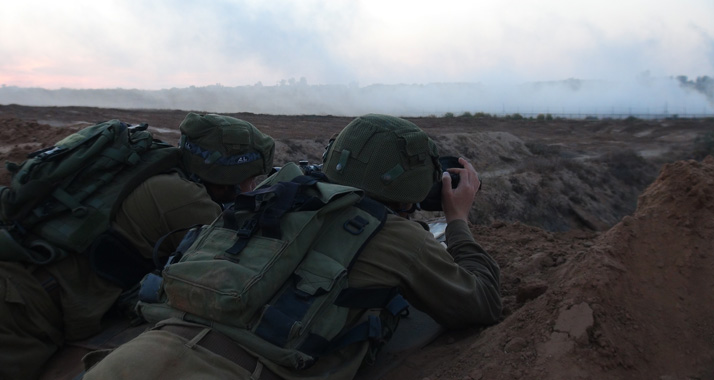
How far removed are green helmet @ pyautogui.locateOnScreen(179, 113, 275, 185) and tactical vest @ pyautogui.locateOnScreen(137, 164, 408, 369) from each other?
135cm

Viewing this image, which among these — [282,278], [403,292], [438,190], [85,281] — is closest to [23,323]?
[85,281]

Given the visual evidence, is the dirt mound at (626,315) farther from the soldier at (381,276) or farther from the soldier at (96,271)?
the soldier at (96,271)

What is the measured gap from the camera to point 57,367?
3053 millimetres

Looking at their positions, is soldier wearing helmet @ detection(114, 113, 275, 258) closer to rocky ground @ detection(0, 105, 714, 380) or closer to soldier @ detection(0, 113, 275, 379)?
soldier @ detection(0, 113, 275, 379)

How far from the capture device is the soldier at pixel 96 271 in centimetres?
287

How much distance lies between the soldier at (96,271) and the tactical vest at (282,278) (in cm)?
94

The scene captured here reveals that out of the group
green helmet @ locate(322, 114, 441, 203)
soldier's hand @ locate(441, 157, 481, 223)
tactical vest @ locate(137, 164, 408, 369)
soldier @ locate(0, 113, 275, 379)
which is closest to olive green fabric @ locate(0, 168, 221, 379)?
soldier @ locate(0, 113, 275, 379)

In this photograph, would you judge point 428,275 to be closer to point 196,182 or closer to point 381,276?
point 381,276

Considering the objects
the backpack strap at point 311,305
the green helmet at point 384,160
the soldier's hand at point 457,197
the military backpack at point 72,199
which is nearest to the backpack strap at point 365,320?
the backpack strap at point 311,305

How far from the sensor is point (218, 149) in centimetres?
356

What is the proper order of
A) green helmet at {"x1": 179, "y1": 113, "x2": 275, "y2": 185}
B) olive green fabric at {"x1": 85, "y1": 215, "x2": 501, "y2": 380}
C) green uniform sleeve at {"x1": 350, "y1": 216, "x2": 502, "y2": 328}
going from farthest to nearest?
green helmet at {"x1": 179, "y1": 113, "x2": 275, "y2": 185} → green uniform sleeve at {"x1": 350, "y1": 216, "x2": 502, "y2": 328} → olive green fabric at {"x1": 85, "y1": 215, "x2": 501, "y2": 380}

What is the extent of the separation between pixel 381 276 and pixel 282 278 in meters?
0.43

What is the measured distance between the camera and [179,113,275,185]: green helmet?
139 inches

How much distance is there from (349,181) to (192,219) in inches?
45.0
